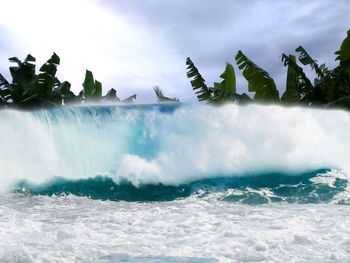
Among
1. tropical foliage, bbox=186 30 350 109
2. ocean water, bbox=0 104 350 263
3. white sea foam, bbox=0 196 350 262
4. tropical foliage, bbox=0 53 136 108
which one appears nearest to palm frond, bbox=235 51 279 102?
tropical foliage, bbox=186 30 350 109

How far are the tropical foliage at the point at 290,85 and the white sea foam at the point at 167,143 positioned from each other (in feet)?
8.92

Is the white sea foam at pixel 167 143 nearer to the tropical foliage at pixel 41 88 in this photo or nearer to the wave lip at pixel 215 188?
the wave lip at pixel 215 188

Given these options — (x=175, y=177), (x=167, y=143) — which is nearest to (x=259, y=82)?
(x=167, y=143)

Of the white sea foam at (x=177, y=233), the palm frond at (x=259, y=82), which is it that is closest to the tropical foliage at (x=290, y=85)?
the palm frond at (x=259, y=82)

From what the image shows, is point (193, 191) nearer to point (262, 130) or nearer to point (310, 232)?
point (262, 130)

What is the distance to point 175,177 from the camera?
944 cm

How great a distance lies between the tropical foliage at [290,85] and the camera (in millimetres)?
13633

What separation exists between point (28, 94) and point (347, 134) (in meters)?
8.37

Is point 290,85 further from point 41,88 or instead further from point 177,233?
point 177,233

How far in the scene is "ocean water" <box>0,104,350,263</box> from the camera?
4.43 metres

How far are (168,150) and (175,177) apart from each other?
0.84 m

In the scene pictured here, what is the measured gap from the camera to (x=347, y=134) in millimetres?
11094

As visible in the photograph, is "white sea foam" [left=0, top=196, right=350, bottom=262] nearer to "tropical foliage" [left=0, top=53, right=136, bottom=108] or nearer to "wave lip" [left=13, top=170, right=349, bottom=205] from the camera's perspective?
"wave lip" [left=13, top=170, right=349, bottom=205]

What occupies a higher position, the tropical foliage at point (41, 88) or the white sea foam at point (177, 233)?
the tropical foliage at point (41, 88)
